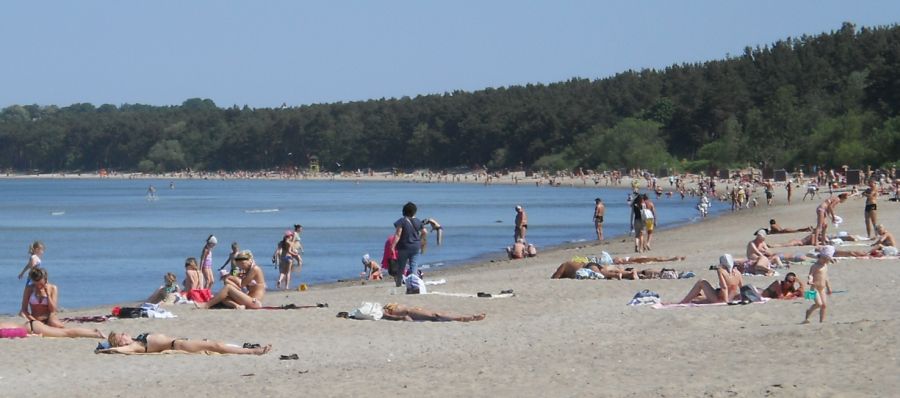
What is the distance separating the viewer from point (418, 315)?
14.7 meters

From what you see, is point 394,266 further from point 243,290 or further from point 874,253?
point 874,253

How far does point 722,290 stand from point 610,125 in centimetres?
10505

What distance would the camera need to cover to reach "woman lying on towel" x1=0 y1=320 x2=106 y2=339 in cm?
1360

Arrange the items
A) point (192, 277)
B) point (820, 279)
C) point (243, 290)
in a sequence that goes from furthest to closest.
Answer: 1. point (192, 277)
2. point (243, 290)
3. point (820, 279)

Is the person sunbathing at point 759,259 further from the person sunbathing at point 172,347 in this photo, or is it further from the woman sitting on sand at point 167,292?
the person sunbathing at point 172,347

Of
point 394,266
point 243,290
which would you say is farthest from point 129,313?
point 394,266

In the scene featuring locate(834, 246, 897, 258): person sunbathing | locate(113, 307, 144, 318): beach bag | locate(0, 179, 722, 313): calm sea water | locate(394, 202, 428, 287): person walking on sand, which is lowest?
locate(0, 179, 722, 313): calm sea water

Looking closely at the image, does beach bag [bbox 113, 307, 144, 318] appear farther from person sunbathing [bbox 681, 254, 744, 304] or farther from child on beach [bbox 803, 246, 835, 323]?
child on beach [bbox 803, 246, 835, 323]

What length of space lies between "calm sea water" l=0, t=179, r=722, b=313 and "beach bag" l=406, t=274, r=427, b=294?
25.2 feet

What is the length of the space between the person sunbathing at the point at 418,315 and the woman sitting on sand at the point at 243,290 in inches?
74.4

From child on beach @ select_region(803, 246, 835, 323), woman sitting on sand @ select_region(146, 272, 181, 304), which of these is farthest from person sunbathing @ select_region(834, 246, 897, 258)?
woman sitting on sand @ select_region(146, 272, 181, 304)

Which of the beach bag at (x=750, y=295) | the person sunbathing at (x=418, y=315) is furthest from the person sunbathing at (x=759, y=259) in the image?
the person sunbathing at (x=418, y=315)

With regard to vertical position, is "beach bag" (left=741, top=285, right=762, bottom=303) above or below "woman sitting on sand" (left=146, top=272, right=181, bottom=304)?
above

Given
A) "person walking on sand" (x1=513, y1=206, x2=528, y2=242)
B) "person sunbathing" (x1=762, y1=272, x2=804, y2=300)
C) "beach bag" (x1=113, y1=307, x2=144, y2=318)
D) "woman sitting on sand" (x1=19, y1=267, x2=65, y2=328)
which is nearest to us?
"woman sitting on sand" (x1=19, y1=267, x2=65, y2=328)
